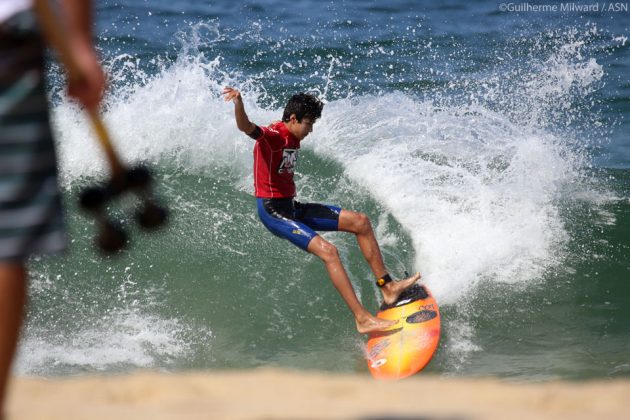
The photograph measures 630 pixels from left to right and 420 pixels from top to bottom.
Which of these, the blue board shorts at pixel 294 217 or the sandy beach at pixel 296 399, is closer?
the sandy beach at pixel 296 399

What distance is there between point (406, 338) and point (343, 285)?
0.63 metres

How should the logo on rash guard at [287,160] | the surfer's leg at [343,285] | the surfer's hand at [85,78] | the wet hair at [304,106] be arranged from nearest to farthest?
the surfer's hand at [85,78]
the surfer's leg at [343,285]
the wet hair at [304,106]
the logo on rash guard at [287,160]

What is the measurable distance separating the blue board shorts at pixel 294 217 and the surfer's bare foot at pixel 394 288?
2.02ft

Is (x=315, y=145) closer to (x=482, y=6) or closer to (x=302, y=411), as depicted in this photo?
(x=302, y=411)

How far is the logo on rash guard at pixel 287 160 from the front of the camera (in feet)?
21.8

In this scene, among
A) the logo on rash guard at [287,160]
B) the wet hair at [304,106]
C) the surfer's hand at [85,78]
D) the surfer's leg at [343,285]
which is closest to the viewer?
the surfer's hand at [85,78]

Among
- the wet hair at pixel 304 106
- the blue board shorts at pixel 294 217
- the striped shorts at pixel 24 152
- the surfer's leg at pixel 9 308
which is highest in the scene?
the striped shorts at pixel 24 152

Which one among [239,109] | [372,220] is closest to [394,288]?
[239,109]

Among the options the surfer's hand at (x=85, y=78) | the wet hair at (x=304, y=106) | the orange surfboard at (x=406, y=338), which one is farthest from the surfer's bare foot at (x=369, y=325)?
the surfer's hand at (x=85, y=78)

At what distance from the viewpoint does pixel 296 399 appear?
3100mm

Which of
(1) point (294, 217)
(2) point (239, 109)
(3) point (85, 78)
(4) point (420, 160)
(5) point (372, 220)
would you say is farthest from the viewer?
(4) point (420, 160)

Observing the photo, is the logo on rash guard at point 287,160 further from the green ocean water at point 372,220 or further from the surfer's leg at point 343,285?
the green ocean water at point 372,220

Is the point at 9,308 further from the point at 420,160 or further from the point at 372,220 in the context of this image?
the point at 420,160

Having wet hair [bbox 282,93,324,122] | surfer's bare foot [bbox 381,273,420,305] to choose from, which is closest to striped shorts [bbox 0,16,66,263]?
wet hair [bbox 282,93,324,122]
